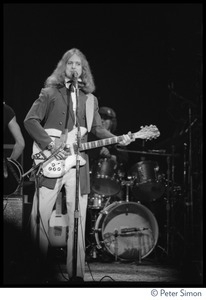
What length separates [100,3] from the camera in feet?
16.0

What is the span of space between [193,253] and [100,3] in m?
3.05

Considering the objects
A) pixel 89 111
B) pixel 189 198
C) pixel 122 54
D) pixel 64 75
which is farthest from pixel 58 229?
pixel 122 54

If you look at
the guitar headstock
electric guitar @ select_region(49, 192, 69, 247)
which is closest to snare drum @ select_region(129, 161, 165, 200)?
electric guitar @ select_region(49, 192, 69, 247)

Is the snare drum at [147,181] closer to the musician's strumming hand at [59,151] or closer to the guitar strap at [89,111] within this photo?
the guitar strap at [89,111]

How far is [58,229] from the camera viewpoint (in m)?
5.04

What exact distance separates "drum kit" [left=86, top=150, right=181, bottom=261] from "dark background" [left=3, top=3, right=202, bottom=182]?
50 cm

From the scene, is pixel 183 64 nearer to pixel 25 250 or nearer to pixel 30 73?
pixel 30 73

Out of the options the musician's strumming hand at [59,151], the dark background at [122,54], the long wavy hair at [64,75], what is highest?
the dark background at [122,54]

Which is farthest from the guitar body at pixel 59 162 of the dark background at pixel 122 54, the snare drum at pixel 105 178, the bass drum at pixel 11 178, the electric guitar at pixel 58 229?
the dark background at pixel 122 54

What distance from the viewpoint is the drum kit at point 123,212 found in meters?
5.46

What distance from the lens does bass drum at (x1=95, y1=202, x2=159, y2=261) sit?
18.5 feet

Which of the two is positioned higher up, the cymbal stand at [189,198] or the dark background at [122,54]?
the dark background at [122,54]

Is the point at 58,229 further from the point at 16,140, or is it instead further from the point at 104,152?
the point at 16,140

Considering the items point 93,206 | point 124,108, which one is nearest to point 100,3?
point 124,108
